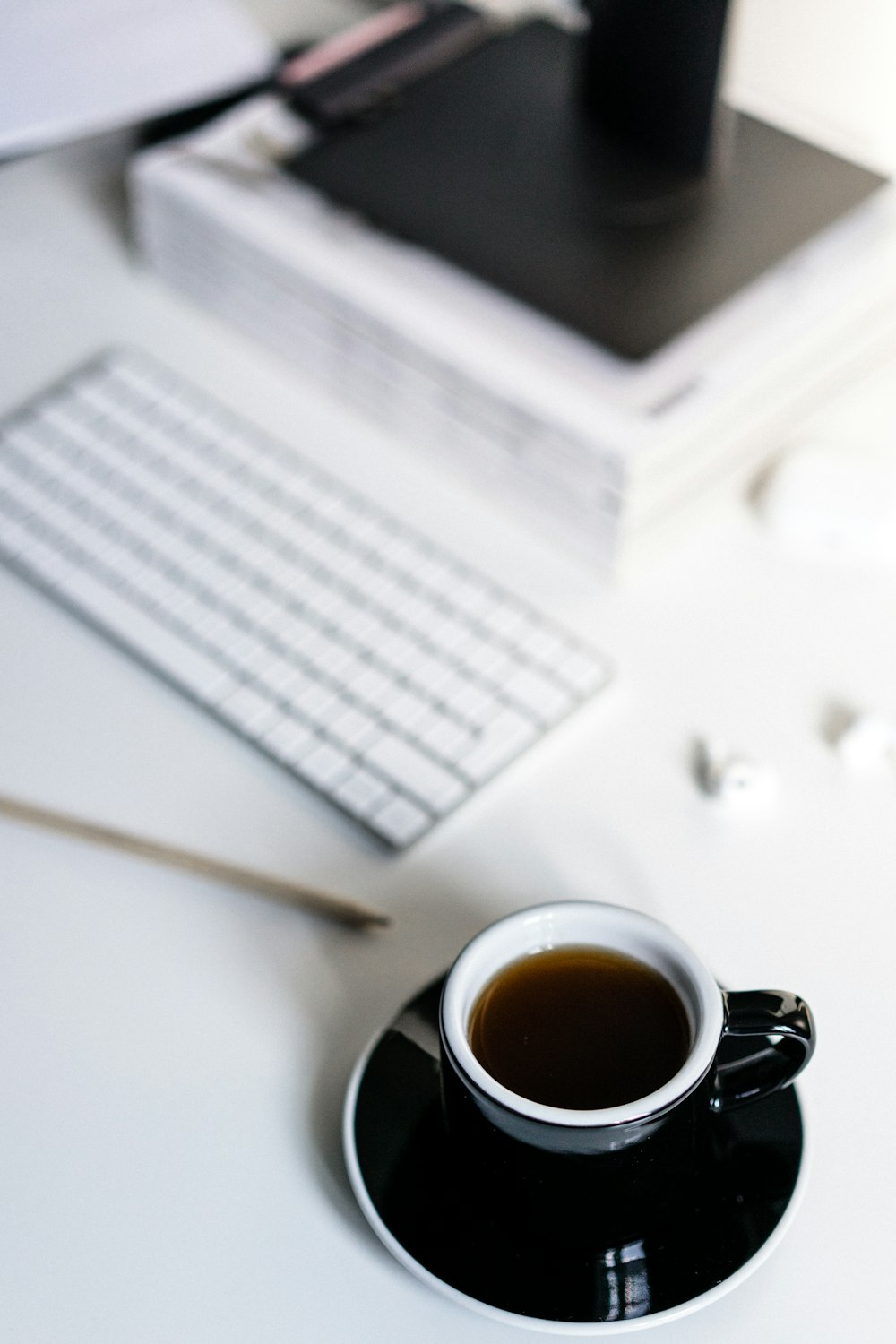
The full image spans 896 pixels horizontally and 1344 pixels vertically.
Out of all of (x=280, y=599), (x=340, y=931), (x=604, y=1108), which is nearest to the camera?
(x=604, y=1108)

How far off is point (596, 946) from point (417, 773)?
6.3 inches

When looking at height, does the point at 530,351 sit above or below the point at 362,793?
above

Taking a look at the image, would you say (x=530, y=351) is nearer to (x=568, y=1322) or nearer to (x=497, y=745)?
(x=497, y=745)

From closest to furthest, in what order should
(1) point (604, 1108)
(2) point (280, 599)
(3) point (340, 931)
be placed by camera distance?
(1) point (604, 1108), (3) point (340, 931), (2) point (280, 599)

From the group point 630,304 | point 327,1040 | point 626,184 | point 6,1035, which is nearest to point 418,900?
point 327,1040

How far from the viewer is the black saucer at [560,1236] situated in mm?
467

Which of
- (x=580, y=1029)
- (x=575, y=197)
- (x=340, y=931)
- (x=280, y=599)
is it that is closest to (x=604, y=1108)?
(x=580, y=1029)

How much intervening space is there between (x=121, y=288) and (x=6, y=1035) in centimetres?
54

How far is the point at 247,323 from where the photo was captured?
87cm

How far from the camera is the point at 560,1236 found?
1.57 ft

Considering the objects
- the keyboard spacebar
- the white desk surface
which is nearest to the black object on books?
the white desk surface

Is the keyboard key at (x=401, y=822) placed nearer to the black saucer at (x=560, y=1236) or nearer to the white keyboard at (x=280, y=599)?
the white keyboard at (x=280, y=599)

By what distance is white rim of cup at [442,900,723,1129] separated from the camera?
440 millimetres

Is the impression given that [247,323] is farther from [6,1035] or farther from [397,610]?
[6,1035]
